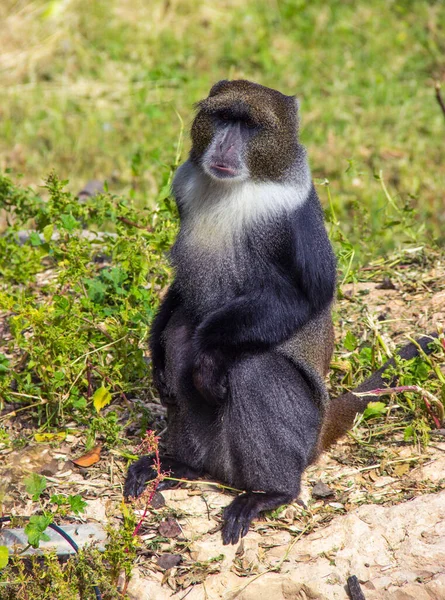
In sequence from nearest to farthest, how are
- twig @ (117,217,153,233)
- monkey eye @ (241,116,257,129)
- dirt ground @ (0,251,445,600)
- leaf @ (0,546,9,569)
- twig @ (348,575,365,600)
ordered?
1. leaf @ (0,546,9,569)
2. twig @ (348,575,365,600)
3. dirt ground @ (0,251,445,600)
4. monkey eye @ (241,116,257,129)
5. twig @ (117,217,153,233)

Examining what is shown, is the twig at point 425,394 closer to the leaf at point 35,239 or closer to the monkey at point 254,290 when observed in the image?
the monkey at point 254,290

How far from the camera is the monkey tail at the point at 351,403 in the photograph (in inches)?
182

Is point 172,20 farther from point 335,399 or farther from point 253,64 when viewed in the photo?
point 335,399

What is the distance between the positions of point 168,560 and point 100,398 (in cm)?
102

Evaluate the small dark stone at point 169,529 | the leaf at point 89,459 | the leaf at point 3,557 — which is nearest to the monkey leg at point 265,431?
the small dark stone at point 169,529

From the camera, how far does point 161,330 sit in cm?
467

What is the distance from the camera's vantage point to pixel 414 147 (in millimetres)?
8641

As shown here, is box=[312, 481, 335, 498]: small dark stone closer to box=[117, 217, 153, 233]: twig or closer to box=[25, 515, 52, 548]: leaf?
box=[25, 515, 52, 548]: leaf

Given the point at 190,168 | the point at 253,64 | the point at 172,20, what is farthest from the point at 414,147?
the point at 190,168

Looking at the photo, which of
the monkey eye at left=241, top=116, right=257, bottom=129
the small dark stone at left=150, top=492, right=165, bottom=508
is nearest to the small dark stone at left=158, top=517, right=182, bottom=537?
the small dark stone at left=150, top=492, right=165, bottom=508

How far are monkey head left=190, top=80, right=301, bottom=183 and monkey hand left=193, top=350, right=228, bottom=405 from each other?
83 cm

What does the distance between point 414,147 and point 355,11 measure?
9.01 ft

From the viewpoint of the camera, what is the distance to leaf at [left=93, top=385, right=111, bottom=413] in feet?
15.2

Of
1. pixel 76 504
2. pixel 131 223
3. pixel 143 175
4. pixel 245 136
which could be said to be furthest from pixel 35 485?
pixel 143 175
